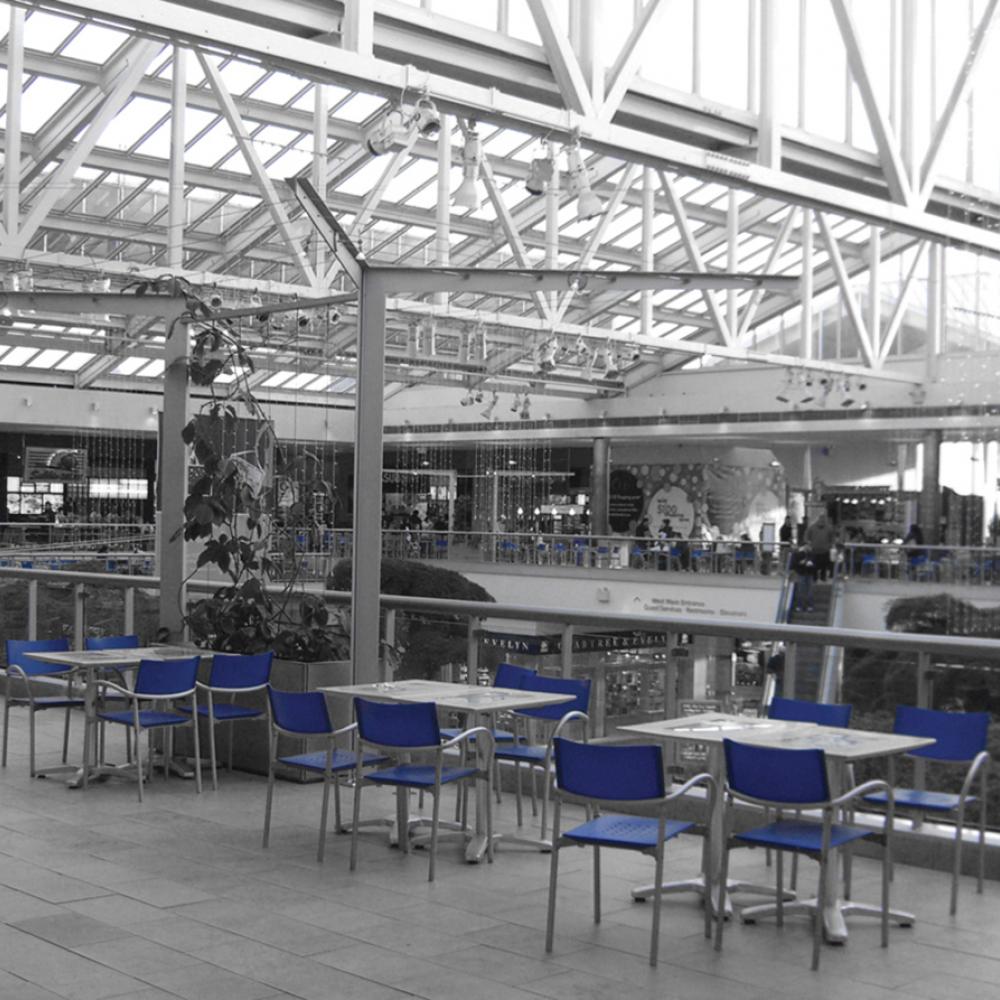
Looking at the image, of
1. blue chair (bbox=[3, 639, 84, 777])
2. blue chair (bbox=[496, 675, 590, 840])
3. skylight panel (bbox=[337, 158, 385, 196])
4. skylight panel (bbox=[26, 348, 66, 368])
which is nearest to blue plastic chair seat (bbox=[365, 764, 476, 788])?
blue chair (bbox=[496, 675, 590, 840])

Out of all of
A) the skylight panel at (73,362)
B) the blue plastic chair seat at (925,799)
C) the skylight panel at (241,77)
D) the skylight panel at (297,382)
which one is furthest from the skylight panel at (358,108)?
the skylight panel at (73,362)

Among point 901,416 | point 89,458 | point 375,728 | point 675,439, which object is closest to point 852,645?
point 375,728

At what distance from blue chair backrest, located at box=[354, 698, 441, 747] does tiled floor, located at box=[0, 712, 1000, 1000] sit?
563 mm

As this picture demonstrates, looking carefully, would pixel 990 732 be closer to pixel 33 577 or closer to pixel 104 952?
pixel 104 952

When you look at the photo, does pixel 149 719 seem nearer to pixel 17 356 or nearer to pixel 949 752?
pixel 949 752

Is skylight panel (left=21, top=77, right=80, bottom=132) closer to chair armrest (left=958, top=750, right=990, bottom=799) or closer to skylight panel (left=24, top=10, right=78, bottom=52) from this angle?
skylight panel (left=24, top=10, right=78, bottom=52)

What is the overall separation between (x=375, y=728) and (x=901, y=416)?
24.6m

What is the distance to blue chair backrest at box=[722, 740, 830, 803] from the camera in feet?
16.2

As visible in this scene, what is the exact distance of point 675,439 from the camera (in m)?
35.6

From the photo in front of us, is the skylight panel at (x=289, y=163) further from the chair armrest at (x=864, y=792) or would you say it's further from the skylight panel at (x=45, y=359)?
the chair armrest at (x=864, y=792)

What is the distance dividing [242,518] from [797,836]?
16.1 feet

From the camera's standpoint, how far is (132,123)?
19.3 meters

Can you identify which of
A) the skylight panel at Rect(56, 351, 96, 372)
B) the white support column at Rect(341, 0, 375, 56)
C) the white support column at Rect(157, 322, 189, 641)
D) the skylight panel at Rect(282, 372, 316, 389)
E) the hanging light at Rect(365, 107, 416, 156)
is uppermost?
the skylight panel at Rect(56, 351, 96, 372)

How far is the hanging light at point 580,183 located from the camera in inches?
389
